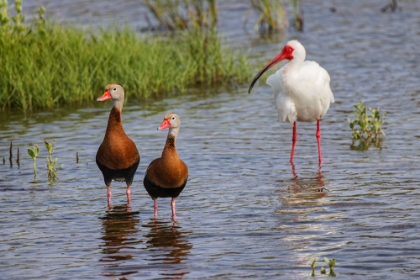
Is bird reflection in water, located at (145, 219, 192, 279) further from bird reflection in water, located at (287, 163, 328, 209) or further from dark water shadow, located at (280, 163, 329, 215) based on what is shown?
bird reflection in water, located at (287, 163, 328, 209)

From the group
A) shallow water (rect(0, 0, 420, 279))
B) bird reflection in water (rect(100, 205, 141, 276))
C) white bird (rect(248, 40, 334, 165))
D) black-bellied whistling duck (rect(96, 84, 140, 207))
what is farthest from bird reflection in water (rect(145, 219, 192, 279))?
white bird (rect(248, 40, 334, 165))

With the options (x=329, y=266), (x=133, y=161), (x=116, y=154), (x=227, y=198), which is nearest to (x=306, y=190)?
(x=227, y=198)

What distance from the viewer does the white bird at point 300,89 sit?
1030cm

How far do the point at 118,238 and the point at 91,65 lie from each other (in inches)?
265

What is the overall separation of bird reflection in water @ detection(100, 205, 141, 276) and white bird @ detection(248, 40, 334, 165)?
2.65m

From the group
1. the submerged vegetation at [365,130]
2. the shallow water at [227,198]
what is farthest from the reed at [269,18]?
the submerged vegetation at [365,130]

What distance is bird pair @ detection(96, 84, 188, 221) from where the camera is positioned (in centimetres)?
758

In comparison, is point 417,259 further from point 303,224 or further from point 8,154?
point 8,154

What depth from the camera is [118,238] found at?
7391 mm

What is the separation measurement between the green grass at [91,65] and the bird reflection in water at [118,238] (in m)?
5.19

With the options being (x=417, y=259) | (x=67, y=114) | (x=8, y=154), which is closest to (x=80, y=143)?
(x=8, y=154)

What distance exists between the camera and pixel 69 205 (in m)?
8.48

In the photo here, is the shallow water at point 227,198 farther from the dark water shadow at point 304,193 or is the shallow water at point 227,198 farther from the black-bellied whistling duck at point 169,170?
the black-bellied whistling duck at point 169,170

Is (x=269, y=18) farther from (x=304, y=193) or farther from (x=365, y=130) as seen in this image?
(x=304, y=193)
